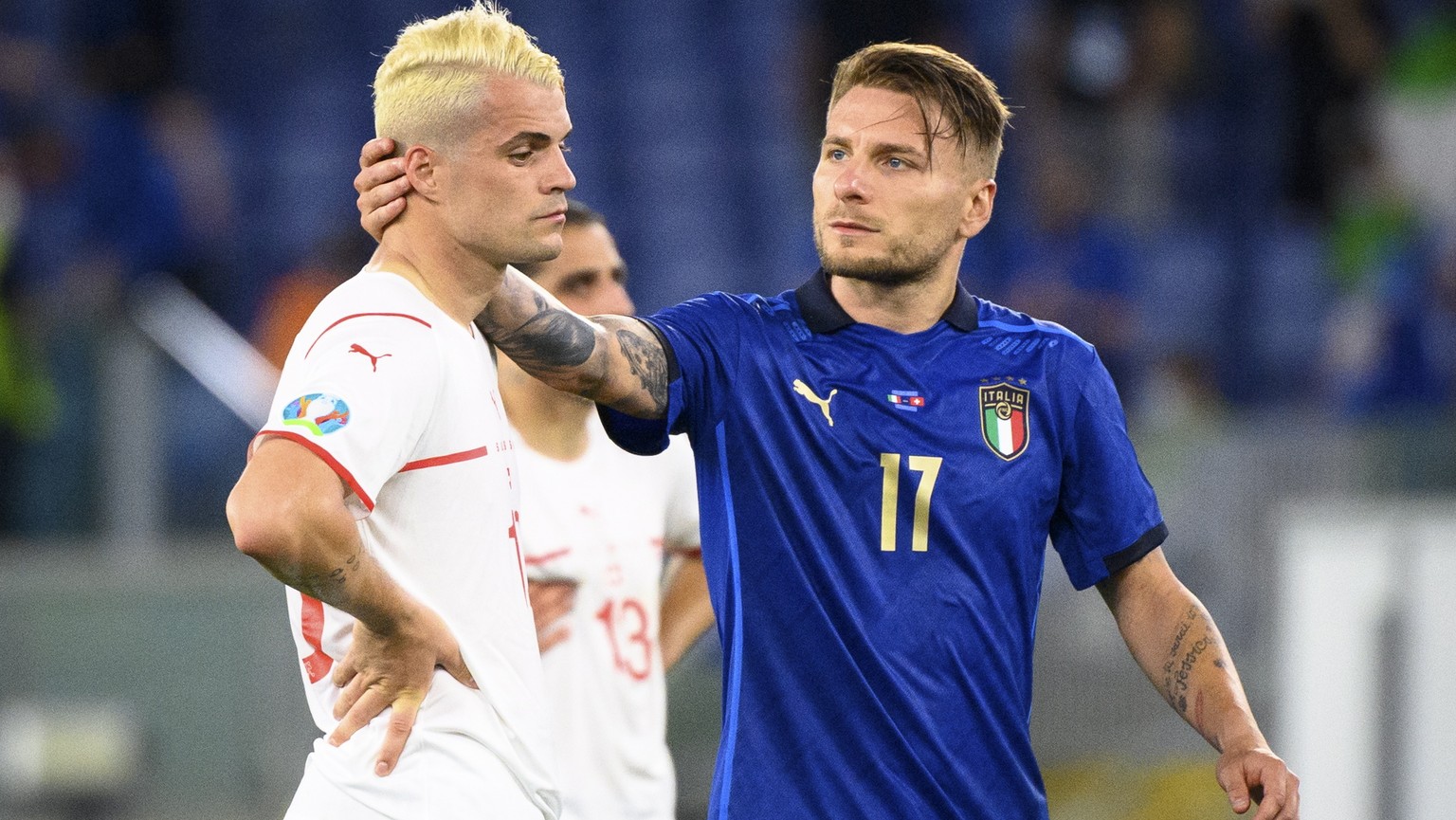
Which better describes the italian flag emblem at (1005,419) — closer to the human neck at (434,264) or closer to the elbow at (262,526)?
the human neck at (434,264)

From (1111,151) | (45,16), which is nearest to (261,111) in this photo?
(45,16)

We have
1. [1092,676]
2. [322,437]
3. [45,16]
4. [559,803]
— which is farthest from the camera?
[45,16]

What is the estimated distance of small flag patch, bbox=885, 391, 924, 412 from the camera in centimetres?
350

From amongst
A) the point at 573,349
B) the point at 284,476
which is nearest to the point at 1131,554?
the point at 573,349

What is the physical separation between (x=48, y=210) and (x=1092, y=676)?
6.20 meters

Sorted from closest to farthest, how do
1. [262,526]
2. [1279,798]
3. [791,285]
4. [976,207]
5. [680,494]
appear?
1. [262,526]
2. [1279,798]
3. [976,207]
4. [680,494]
5. [791,285]

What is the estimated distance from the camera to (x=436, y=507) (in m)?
3.05

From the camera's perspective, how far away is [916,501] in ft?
11.3

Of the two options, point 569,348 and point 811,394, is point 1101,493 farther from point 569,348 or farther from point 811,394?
point 569,348

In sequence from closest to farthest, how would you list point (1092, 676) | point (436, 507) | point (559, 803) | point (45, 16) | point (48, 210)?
point (436, 507)
point (559, 803)
point (1092, 676)
point (48, 210)
point (45, 16)

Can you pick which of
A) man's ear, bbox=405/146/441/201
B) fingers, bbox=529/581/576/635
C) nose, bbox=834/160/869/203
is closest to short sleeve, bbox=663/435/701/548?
fingers, bbox=529/581/576/635

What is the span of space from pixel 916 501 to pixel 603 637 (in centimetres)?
113

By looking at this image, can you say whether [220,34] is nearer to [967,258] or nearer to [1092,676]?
[967,258]

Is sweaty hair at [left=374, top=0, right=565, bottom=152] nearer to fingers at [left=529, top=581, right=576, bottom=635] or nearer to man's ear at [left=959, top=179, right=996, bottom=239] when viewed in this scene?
man's ear at [left=959, top=179, right=996, bottom=239]
